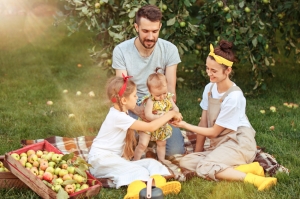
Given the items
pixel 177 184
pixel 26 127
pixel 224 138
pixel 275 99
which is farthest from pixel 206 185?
pixel 275 99

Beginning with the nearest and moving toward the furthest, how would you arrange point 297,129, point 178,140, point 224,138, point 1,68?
1. point 224,138
2. point 178,140
3. point 297,129
4. point 1,68

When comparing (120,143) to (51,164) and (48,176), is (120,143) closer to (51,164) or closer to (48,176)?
(51,164)

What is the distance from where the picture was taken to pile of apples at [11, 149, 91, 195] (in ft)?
11.2

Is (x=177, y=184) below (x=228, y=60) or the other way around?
below

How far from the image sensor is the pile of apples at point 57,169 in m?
3.41

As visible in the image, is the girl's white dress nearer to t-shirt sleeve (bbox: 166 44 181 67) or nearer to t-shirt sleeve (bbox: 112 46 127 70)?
t-shirt sleeve (bbox: 112 46 127 70)

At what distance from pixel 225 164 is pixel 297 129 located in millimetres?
1415

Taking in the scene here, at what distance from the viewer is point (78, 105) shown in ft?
19.9

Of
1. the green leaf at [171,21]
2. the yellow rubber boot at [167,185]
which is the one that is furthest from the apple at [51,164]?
the green leaf at [171,21]

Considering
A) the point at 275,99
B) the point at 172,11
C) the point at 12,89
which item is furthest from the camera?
the point at 12,89

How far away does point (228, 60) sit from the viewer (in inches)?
154

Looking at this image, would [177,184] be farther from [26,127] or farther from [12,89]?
[12,89]

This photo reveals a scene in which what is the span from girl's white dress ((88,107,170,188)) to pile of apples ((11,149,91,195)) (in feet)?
0.81

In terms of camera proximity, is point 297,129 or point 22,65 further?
point 22,65
